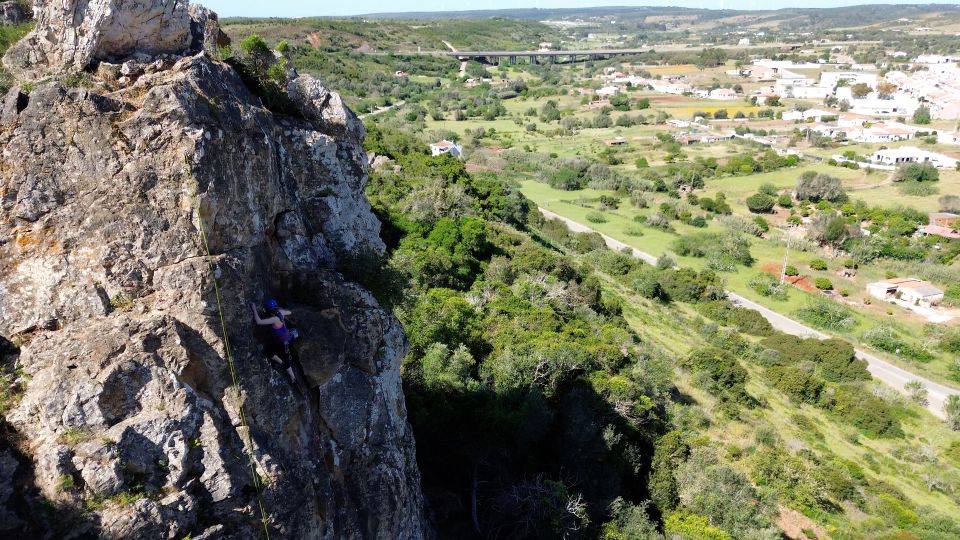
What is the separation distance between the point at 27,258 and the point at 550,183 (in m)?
66.6

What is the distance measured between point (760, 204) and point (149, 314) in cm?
6543

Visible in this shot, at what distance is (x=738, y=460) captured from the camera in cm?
2284

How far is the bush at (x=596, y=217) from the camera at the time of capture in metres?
58.2

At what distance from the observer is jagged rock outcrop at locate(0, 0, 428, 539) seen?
22.0 feet

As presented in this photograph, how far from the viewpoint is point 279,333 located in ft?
27.2

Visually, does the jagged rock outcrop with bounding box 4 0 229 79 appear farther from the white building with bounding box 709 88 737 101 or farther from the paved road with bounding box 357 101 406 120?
the white building with bounding box 709 88 737 101

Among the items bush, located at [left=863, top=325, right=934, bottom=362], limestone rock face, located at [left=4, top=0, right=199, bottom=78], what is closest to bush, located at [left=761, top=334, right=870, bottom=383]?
bush, located at [left=863, top=325, right=934, bottom=362]

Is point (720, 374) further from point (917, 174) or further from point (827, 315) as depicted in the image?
point (917, 174)

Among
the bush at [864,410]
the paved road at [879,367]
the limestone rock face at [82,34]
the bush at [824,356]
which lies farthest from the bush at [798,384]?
the limestone rock face at [82,34]

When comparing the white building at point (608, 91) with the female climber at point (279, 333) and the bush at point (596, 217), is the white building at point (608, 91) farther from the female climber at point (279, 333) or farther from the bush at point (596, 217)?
the female climber at point (279, 333)

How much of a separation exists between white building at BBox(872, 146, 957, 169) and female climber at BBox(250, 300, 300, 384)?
90873 mm

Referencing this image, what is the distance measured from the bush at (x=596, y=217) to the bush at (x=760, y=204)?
17206 millimetres

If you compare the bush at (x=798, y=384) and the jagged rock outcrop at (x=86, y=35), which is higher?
the jagged rock outcrop at (x=86, y=35)

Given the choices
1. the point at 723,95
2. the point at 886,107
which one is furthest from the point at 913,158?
the point at 723,95
